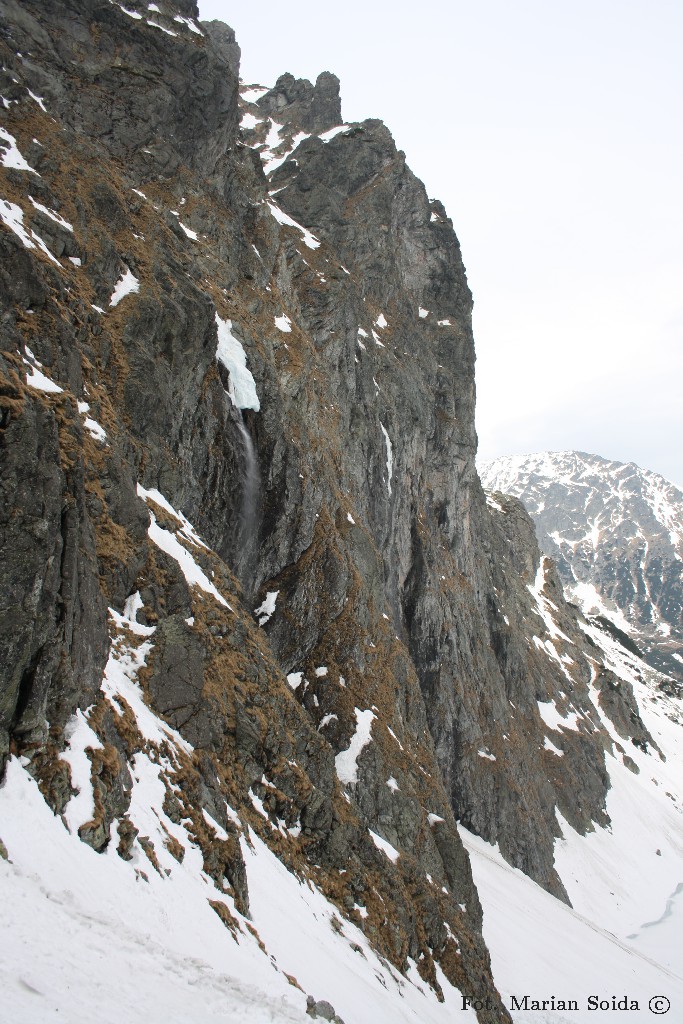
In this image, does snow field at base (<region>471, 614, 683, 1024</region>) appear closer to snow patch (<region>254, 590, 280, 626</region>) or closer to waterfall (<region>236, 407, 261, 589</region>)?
snow patch (<region>254, 590, 280, 626</region>)

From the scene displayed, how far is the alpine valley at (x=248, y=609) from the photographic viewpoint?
9742mm

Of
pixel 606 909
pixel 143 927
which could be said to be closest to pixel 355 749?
pixel 143 927

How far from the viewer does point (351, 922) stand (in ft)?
53.0

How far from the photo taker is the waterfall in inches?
1126

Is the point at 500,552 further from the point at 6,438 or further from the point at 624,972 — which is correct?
the point at 6,438

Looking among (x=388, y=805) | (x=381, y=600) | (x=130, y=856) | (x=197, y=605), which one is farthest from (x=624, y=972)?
(x=130, y=856)

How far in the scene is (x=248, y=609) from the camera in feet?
89.7

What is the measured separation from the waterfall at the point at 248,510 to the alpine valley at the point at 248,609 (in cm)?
21

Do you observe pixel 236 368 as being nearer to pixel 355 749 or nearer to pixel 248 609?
pixel 248 609

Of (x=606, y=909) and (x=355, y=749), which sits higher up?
(x=355, y=749)

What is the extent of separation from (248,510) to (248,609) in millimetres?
4820

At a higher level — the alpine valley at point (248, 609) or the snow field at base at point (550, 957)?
the alpine valley at point (248, 609)

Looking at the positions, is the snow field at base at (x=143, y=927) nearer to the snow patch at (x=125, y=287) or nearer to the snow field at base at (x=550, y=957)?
the snow patch at (x=125, y=287)

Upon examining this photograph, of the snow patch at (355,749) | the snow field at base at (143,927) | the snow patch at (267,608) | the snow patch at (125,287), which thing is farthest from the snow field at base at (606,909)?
the snow patch at (125,287)
